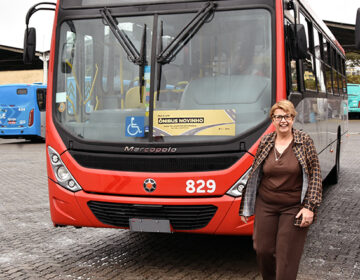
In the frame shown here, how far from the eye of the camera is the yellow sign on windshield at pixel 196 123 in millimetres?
5543

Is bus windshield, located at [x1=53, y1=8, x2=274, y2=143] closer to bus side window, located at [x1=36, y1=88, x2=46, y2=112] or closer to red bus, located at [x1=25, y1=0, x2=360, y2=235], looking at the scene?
red bus, located at [x1=25, y1=0, x2=360, y2=235]

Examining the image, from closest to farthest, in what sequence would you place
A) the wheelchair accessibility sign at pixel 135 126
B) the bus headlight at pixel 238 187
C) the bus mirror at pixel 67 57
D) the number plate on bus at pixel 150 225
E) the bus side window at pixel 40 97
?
the bus headlight at pixel 238 187 → the number plate on bus at pixel 150 225 → the wheelchair accessibility sign at pixel 135 126 → the bus mirror at pixel 67 57 → the bus side window at pixel 40 97

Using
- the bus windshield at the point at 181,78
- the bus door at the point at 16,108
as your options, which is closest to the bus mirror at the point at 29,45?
the bus windshield at the point at 181,78

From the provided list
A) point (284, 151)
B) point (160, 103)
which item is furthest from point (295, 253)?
point (160, 103)

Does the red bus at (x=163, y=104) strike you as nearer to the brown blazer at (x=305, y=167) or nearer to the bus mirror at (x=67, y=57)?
the bus mirror at (x=67, y=57)

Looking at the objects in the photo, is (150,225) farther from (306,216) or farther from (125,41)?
(306,216)

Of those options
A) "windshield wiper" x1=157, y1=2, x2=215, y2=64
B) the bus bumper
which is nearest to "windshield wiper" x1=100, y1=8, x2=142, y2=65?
"windshield wiper" x1=157, y1=2, x2=215, y2=64

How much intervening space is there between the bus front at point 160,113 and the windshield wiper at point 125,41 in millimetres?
11

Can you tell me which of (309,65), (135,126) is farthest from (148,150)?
(309,65)

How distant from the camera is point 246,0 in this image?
5.69 metres

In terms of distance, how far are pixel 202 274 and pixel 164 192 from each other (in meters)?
0.80

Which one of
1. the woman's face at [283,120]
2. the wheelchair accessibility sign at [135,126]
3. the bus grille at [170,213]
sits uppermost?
the woman's face at [283,120]

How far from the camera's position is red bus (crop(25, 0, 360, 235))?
215 inches

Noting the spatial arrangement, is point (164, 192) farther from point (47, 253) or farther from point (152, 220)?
point (47, 253)
